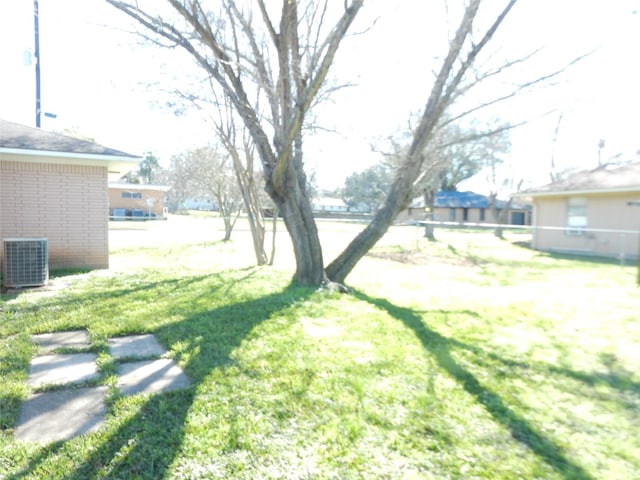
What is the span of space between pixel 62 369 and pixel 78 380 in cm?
31

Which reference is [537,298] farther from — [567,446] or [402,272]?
[567,446]

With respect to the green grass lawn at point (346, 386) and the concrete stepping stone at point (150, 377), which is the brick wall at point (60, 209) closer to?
the green grass lawn at point (346, 386)

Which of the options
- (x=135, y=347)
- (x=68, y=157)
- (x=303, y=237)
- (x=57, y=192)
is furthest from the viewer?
(x=57, y=192)

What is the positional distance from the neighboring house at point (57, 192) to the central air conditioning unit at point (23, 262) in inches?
64.0

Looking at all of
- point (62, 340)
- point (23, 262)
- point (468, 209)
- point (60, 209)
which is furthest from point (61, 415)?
point (468, 209)

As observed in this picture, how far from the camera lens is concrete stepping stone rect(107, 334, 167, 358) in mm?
3361

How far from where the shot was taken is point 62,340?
12.1 feet

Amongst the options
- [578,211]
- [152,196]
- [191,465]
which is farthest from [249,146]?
[152,196]

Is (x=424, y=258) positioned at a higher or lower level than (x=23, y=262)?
lower

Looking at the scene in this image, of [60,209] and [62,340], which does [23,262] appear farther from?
[62,340]

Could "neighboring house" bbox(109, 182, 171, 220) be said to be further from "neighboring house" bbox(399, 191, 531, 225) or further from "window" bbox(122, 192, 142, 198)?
"neighboring house" bbox(399, 191, 531, 225)

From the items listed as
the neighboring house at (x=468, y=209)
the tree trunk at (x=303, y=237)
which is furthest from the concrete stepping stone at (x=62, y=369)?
the neighboring house at (x=468, y=209)

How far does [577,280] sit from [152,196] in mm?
35982

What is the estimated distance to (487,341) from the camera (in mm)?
4129
